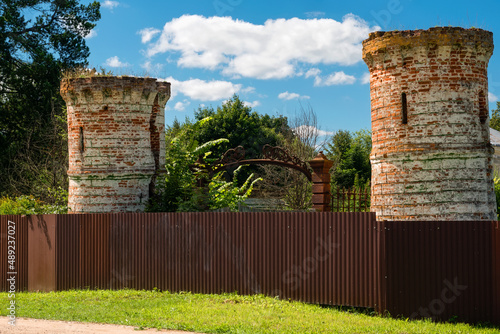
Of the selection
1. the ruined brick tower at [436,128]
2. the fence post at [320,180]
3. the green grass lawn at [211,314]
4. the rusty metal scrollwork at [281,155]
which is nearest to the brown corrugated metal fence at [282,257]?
the green grass lawn at [211,314]

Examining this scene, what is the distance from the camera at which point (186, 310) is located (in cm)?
1245

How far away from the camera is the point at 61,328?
→ 433 inches

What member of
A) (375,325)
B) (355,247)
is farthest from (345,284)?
(375,325)

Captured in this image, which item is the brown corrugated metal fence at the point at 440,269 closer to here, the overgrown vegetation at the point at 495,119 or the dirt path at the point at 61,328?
the dirt path at the point at 61,328

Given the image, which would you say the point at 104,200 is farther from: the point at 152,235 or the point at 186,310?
the point at 186,310

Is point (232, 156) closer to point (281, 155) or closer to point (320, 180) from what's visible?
point (281, 155)

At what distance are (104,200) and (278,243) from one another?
6.50m

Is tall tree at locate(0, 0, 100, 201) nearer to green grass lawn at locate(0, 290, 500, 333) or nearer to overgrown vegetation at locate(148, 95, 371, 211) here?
overgrown vegetation at locate(148, 95, 371, 211)

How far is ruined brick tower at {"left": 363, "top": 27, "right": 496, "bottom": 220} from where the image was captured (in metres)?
15.0

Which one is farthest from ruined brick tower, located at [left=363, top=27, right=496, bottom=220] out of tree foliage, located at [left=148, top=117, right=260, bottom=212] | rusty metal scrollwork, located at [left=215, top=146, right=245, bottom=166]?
rusty metal scrollwork, located at [left=215, top=146, right=245, bottom=166]

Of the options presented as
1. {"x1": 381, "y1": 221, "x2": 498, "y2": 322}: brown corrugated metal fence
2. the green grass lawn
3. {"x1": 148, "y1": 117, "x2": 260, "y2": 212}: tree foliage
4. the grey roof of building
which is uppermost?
the grey roof of building

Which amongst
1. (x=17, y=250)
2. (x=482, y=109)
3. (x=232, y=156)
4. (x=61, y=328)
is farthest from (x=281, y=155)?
(x=61, y=328)

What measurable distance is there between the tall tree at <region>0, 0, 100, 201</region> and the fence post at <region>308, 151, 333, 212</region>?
1484 centimetres

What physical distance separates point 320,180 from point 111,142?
7.94m
